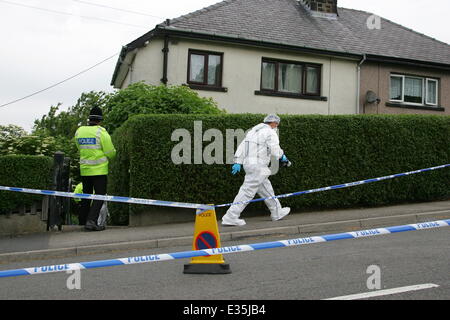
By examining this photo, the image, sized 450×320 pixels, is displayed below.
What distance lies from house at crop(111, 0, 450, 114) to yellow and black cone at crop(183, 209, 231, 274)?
10.7 metres

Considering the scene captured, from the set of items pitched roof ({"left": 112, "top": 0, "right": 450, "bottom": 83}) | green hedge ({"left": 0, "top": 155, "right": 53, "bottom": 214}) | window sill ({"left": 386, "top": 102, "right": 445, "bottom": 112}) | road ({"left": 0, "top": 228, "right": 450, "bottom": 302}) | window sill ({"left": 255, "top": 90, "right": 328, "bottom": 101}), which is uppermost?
pitched roof ({"left": 112, "top": 0, "right": 450, "bottom": 83})

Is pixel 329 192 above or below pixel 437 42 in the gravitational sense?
below

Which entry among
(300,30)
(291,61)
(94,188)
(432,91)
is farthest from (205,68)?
(432,91)

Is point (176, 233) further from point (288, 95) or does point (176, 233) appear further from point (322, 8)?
point (322, 8)

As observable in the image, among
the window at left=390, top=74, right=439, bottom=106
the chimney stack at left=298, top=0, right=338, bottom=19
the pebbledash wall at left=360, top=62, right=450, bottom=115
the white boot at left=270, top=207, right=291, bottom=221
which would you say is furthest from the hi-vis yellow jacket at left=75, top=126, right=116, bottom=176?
the chimney stack at left=298, top=0, right=338, bottom=19

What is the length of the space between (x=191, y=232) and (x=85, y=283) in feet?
11.2

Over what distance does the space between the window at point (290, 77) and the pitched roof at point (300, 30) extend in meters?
0.78

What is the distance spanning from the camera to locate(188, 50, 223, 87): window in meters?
16.1

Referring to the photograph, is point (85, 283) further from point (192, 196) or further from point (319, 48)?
point (319, 48)

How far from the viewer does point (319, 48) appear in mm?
17391

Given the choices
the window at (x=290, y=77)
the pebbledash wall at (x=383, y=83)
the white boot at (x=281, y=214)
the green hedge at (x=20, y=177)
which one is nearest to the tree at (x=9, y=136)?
the green hedge at (x=20, y=177)

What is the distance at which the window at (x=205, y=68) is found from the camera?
16.1m

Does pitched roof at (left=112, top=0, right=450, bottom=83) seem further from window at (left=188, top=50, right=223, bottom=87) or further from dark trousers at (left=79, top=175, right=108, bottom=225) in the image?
dark trousers at (left=79, top=175, right=108, bottom=225)
